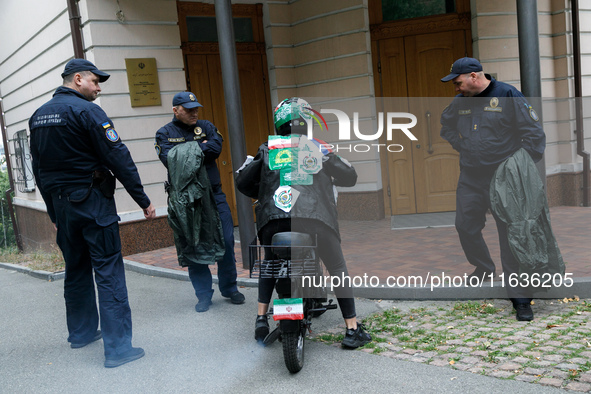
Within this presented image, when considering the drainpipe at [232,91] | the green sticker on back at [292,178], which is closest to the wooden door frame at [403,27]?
the drainpipe at [232,91]

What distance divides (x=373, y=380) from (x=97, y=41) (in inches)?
250

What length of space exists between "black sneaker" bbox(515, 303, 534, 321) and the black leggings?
137 centimetres

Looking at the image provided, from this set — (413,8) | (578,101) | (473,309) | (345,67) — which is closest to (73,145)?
(473,309)

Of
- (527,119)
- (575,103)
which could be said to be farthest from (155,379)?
(575,103)

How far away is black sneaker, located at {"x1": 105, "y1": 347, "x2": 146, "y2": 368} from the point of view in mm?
4121

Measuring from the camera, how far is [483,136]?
185 inches

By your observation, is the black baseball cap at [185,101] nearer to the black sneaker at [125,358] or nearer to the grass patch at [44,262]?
the black sneaker at [125,358]

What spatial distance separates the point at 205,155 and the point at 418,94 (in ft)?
16.7

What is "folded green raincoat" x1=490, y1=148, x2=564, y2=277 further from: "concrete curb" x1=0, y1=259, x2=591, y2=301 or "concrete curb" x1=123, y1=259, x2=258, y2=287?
"concrete curb" x1=123, y1=259, x2=258, y2=287

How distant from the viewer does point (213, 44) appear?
9.41 metres

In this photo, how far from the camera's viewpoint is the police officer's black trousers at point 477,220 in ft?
15.3

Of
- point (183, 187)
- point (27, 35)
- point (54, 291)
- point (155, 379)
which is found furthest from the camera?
point (27, 35)

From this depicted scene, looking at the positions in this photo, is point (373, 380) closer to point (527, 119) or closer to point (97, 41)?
point (527, 119)

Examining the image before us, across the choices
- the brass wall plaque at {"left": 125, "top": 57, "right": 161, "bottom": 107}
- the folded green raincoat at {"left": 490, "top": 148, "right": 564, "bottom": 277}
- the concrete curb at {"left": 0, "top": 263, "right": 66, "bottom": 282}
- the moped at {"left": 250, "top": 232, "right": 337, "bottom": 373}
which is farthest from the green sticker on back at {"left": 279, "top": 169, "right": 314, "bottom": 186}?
the brass wall plaque at {"left": 125, "top": 57, "right": 161, "bottom": 107}
